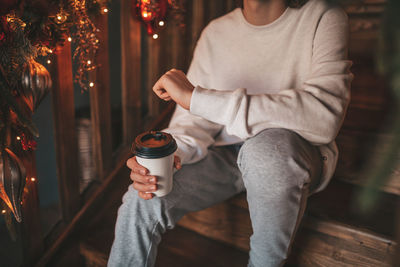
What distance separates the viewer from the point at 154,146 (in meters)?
0.84

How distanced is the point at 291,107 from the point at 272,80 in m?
0.27

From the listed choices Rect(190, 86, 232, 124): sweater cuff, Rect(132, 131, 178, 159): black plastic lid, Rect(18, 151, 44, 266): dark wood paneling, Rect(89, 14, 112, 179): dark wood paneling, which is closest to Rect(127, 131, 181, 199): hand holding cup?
Rect(132, 131, 178, 159): black plastic lid

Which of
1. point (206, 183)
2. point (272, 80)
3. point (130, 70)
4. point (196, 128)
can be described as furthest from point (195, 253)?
point (130, 70)

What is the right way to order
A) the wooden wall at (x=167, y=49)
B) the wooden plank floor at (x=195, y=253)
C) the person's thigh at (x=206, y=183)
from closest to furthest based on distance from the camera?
the person's thigh at (x=206, y=183)
the wooden plank floor at (x=195, y=253)
the wooden wall at (x=167, y=49)

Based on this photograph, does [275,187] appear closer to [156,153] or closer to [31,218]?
[156,153]

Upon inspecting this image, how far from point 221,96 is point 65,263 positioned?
892mm

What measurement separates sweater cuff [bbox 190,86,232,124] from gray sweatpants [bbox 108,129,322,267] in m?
0.12

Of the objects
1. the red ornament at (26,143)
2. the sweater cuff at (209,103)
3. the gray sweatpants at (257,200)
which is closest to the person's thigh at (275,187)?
the gray sweatpants at (257,200)

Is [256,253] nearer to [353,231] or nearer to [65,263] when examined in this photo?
[353,231]

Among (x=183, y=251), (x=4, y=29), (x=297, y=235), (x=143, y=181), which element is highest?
(x=4, y=29)

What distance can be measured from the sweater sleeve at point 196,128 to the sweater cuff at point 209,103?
18cm

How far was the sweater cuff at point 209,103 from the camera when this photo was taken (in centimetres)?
91

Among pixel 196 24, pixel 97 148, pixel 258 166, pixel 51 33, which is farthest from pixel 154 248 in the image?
pixel 196 24

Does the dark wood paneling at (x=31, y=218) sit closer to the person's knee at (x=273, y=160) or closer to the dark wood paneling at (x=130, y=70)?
the dark wood paneling at (x=130, y=70)
